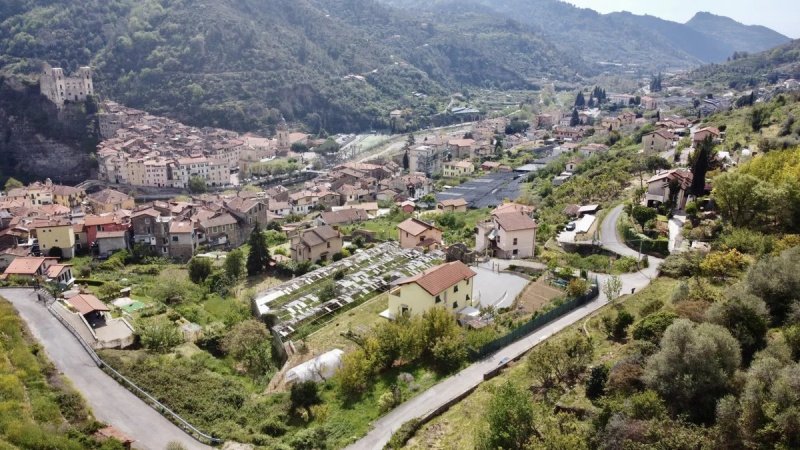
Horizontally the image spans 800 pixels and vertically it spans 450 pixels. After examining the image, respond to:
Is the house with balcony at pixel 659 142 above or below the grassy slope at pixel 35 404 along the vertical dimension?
above

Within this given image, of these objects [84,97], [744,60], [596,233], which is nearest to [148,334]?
[596,233]

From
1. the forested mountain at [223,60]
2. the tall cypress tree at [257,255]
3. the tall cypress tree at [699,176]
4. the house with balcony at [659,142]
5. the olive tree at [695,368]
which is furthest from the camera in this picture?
the forested mountain at [223,60]

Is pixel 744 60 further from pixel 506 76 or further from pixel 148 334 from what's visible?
pixel 148 334

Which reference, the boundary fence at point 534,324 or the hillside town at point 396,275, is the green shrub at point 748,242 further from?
the boundary fence at point 534,324

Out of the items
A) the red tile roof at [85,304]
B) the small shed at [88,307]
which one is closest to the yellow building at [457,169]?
the red tile roof at [85,304]

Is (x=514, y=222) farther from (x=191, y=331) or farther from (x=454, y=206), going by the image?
(x=454, y=206)

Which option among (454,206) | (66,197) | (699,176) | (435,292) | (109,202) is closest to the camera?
(435,292)

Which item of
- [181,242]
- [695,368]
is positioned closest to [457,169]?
[181,242]
